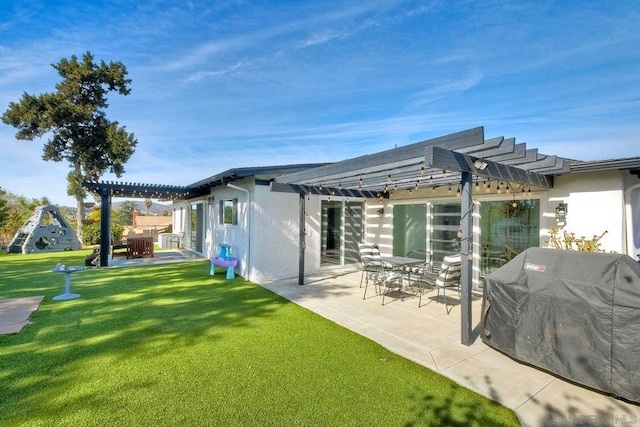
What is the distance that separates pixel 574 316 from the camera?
3180 mm

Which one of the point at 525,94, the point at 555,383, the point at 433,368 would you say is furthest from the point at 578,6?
the point at 433,368

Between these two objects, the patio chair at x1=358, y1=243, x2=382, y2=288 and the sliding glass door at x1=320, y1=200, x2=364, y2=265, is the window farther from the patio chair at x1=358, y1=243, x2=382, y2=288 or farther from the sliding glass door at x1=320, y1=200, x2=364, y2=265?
the patio chair at x1=358, y1=243, x2=382, y2=288

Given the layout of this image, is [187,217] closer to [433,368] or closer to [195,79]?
[195,79]

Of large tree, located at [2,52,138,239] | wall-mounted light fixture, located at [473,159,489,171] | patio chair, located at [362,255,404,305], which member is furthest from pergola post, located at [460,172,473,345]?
large tree, located at [2,52,138,239]

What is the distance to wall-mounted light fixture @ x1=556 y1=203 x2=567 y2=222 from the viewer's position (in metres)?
5.79

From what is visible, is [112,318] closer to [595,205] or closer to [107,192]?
[107,192]

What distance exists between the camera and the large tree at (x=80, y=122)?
17438 mm

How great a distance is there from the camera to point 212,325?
16.1 feet

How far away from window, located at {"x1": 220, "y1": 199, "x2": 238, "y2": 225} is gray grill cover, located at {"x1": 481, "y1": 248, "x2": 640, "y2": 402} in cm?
769

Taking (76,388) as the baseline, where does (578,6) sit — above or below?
above

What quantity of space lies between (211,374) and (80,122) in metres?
22.4

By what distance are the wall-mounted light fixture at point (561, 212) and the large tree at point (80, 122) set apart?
2319 centimetres

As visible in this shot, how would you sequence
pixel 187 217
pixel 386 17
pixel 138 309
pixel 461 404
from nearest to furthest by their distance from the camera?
1. pixel 461 404
2. pixel 138 309
3. pixel 386 17
4. pixel 187 217

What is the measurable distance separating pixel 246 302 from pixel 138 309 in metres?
2.09
